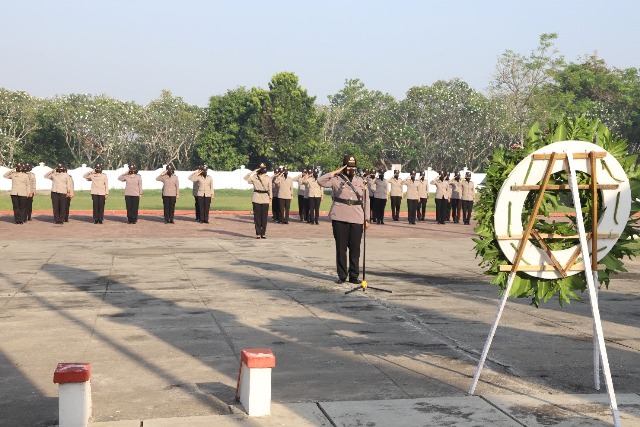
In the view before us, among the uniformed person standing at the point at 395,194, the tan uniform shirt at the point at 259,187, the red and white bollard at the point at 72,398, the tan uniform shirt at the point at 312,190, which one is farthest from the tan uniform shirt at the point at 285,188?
the red and white bollard at the point at 72,398

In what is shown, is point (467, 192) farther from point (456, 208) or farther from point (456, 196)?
point (456, 208)

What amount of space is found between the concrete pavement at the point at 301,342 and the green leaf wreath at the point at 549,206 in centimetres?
80

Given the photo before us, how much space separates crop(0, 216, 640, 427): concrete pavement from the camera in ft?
21.4

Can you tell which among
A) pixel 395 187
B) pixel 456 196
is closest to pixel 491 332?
pixel 456 196

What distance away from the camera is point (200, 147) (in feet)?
260

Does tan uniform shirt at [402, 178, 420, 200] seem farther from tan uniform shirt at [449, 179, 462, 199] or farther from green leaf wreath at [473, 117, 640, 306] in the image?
green leaf wreath at [473, 117, 640, 306]

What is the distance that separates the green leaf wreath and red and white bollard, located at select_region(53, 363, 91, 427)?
3.05m

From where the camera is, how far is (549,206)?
7289mm

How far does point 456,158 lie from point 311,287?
2679 inches

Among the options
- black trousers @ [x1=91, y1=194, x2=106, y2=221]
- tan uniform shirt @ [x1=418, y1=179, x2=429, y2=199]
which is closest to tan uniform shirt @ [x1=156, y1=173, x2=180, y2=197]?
black trousers @ [x1=91, y1=194, x2=106, y2=221]

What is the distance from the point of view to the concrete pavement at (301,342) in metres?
6.53

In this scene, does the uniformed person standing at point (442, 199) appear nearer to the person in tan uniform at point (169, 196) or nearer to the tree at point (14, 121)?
the person in tan uniform at point (169, 196)

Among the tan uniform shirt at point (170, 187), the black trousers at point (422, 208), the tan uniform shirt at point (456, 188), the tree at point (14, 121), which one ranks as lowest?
the black trousers at point (422, 208)

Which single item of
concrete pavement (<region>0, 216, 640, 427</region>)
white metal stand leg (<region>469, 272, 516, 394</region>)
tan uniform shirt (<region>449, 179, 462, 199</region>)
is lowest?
concrete pavement (<region>0, 216, 640, 427</region>)
